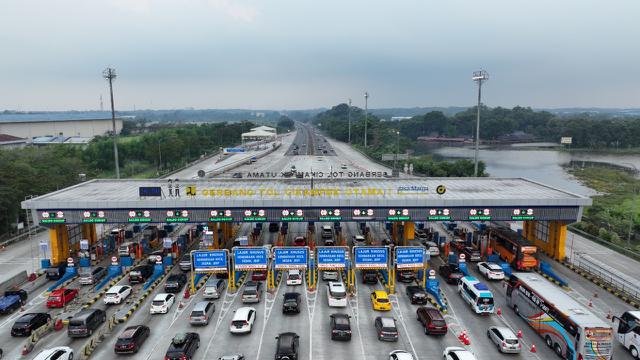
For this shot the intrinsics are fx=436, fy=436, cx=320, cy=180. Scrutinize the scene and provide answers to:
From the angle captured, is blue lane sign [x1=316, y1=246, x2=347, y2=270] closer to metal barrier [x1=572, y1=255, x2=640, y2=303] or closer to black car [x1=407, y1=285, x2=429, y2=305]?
black car [x1=407, y1=285, x2=429, y2=305]

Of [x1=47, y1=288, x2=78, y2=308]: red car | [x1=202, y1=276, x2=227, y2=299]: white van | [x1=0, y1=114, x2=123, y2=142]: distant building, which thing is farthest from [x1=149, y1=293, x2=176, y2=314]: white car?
[x1=0, y1=114, x2=123, y2=142]: distant building

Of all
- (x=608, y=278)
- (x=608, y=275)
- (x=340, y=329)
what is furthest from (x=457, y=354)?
(x=608, y=275)

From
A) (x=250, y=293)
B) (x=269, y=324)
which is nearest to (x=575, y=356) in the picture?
(x=269, y=324)

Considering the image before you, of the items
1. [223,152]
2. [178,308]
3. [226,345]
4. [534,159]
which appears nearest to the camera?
A: [226,345]

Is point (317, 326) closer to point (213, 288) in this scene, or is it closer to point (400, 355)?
point (400, 355)

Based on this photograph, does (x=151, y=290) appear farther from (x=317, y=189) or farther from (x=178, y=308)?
(x=317, y=189)

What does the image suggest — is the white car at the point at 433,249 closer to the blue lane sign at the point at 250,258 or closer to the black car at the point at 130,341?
the blue lane sign at the point at 250,258
